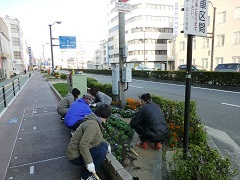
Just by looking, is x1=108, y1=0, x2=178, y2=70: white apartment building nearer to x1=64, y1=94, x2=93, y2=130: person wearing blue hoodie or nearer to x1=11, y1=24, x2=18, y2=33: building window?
x1=11, y1=24, x2=18, y2=33: building window

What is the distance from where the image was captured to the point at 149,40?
51.9 metres

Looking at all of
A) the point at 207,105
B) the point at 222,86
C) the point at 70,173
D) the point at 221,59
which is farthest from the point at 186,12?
the point at 221,59

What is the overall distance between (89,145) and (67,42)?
2157cm

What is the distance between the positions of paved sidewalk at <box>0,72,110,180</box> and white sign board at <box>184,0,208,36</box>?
8.92ft

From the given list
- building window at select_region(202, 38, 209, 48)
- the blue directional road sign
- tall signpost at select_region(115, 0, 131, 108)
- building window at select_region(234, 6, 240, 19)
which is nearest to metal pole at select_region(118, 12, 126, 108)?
tall signpost at select_region(115, 0, 131, 108)

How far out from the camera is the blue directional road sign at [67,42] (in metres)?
22.1

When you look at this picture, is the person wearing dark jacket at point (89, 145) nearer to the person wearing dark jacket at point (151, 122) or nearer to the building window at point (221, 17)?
the person wearing dark jacket at point (151, 122)

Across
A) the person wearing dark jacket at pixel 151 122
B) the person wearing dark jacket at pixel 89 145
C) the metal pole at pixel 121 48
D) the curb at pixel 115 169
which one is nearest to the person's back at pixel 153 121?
the person wearing dark jacket at pixel 151 122

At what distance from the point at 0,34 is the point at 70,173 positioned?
109 ft

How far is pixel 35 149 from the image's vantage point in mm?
4391

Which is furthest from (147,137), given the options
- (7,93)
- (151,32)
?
(151,32)

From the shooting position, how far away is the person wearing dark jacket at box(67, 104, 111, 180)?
2.61m

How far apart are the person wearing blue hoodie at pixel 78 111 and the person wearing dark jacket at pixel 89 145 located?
883 millimetres

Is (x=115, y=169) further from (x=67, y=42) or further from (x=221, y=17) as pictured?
(x=221, y=17)
